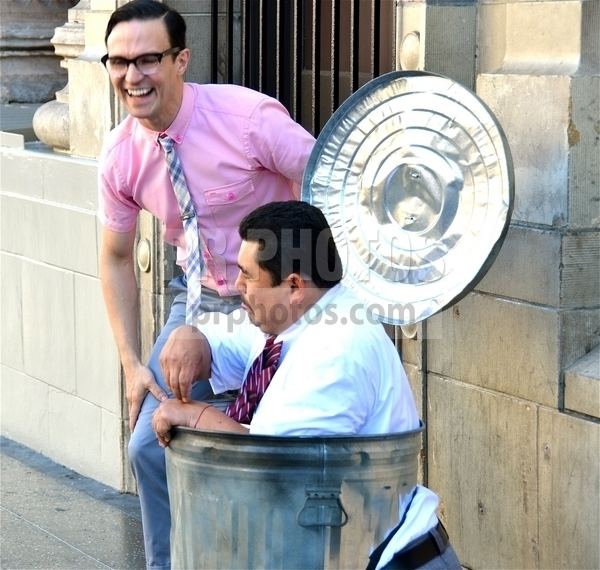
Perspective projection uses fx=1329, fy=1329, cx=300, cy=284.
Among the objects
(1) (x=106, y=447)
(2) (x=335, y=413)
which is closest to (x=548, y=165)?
(2) (x=335, y=413)

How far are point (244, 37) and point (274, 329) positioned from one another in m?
2.37

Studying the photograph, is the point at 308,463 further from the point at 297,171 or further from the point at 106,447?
the point at 106,447

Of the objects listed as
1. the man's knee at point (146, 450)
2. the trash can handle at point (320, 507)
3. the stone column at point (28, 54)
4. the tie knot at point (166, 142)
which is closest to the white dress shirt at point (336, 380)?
the trash can handle at point (320, 507)

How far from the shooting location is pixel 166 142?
404cm

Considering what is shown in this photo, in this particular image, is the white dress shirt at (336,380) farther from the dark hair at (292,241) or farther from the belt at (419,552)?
the belt at (419,552)

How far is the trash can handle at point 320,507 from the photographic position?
2.90 metres

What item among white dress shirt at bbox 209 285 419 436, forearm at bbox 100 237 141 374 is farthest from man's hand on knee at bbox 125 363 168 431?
white dress shirt at bbox 209 285 419 436

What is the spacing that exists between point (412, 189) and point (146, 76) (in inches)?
35.2

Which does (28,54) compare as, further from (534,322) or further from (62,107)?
(534,322)

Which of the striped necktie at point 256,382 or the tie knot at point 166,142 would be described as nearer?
the striped necktie at point 256,382

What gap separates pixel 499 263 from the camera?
4.09 meters

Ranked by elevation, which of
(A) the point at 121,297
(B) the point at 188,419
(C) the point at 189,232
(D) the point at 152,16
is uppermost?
(D) the point at 152,16

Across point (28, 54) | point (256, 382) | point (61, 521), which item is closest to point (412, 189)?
point (256, 382)

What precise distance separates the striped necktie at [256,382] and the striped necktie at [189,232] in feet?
2.45
